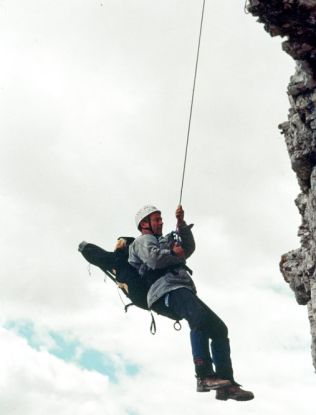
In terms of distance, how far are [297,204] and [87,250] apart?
4073 mm

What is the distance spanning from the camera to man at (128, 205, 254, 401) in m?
9.02

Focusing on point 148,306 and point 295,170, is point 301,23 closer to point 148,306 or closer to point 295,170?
point 295,170

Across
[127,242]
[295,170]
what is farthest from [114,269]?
[295,170]

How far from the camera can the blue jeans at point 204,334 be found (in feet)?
29.9

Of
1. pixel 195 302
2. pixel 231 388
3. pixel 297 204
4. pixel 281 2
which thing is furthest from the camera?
pixel 297 204

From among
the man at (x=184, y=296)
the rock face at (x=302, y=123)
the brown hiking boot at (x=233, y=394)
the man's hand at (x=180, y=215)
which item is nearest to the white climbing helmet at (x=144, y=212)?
the man at (x=184, y=296)

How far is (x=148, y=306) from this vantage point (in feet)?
32.9

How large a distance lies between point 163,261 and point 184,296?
69 centimetres

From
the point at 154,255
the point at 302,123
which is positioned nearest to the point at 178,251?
the point at 154,255

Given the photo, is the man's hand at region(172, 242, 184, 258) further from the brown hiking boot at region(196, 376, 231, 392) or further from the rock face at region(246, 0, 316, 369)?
the brown hiking boot at region(196, 376, 231, 392)

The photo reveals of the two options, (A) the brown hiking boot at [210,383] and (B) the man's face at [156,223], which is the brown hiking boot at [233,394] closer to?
(A) the brown hiking boot at [210,383]

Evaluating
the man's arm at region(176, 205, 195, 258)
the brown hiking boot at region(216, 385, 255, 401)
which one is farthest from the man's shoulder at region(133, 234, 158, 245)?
the brown hiking boot at region(216, 385, 255, 401)

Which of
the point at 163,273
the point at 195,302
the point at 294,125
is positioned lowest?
the point at 195,302

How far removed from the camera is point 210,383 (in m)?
8.95
